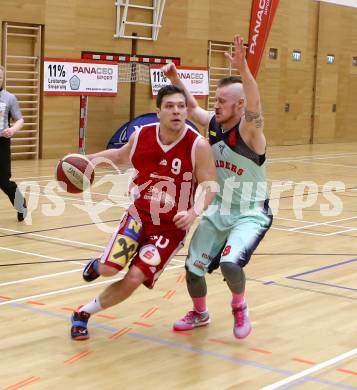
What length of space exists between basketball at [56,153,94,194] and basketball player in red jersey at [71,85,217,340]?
0.38m

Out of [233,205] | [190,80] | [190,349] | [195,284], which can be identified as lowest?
[190,349]

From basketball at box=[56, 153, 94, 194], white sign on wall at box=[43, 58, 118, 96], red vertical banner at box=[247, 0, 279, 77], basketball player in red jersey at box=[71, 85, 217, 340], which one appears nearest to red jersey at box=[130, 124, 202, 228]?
basketball player in red jersey at box=[71, 85, 217, 340]

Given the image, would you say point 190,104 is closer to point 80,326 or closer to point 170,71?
point 170,71

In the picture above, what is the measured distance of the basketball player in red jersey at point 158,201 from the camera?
4820mm

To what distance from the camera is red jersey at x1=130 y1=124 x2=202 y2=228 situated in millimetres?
4898

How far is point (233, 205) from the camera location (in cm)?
511

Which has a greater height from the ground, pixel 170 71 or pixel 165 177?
pixel 170 71

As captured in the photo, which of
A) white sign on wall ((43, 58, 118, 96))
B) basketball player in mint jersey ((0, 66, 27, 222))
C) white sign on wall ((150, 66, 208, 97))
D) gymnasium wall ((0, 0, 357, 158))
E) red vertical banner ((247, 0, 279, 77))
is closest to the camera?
basketball player in mint jersey ((0, 66, 27, 222))

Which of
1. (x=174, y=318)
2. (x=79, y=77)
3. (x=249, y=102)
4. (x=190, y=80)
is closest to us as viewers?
(x=249, y=102)

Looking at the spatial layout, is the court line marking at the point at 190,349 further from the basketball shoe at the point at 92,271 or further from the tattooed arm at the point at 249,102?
the tattooed arm at the point at 249,102

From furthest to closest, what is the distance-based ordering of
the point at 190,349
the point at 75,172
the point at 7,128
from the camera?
the point at 7,128
the point at 75,172
the point at 190,349

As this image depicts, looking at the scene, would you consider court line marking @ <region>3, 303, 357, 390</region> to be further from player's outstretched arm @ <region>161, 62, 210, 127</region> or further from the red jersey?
player's outstretched arm @ <region>161, 62, 210, 127</region>

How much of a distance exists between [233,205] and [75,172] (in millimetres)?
1078

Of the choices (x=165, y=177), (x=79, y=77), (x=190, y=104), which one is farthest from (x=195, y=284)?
(x=79, y=77)
